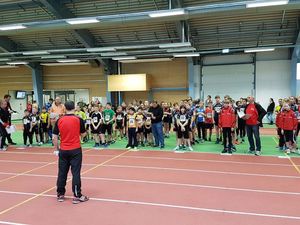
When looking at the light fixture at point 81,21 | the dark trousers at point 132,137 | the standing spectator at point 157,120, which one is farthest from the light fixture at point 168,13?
the dark trousers at point 132,137

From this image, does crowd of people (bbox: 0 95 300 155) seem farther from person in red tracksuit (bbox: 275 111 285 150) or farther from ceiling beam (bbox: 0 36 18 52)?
ceiling beam (bbox: 0 36 18 52)

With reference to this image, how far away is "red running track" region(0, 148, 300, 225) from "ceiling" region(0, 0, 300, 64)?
6828mm

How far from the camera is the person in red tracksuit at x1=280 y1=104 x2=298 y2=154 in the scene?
8859 millimetres

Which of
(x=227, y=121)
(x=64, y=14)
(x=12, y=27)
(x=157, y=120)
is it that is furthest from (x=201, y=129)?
(x=12, y=27)

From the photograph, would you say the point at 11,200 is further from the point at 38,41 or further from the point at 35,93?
the point at 35,93

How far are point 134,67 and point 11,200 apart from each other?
17.2m

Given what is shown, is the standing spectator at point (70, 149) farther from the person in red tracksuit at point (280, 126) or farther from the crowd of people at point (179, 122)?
the person in red tracksuit at point (280, 126)

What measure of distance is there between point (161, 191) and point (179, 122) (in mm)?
4293

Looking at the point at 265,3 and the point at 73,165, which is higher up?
the point at 265,3

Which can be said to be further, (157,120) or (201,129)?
(201,129)

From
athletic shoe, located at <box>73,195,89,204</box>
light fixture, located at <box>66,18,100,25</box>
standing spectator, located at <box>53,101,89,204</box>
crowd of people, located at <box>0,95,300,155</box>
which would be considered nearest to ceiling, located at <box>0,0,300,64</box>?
light fixture, located at <box>66,18,100,25</box>

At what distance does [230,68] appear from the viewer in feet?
63.8

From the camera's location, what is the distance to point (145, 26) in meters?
16.6

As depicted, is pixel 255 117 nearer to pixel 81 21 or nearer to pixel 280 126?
pixel 280 126
